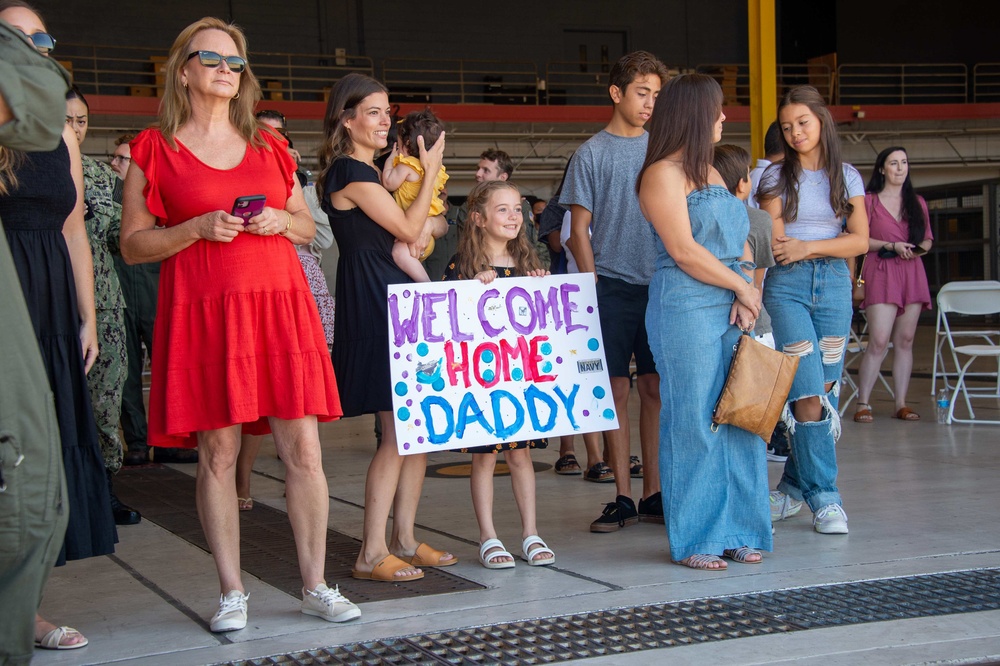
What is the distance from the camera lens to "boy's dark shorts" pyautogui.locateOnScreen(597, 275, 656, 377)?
435 cm

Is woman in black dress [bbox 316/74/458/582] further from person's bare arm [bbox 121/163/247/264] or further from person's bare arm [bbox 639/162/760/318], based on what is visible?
person's bare arm [bbox 639/162/760/318]

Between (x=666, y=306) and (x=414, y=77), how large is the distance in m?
19.5

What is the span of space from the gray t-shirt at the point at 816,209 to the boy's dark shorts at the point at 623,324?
25.8 inches

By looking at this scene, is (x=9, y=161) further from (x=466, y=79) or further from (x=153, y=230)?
(x=466, y=79)

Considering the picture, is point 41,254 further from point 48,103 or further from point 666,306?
point 666,306

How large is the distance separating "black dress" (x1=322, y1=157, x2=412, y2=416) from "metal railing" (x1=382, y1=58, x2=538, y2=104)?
1767 cm

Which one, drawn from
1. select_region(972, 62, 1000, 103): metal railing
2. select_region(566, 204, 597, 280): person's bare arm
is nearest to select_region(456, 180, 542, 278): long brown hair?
select_region(566, 204, 597, 280): person's bare arm

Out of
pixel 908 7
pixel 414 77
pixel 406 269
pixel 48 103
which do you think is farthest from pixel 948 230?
pixel 48 103

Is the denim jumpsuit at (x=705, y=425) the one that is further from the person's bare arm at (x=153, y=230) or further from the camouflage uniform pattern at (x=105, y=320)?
the camouflage uniform pattern at (x=105, y=320)

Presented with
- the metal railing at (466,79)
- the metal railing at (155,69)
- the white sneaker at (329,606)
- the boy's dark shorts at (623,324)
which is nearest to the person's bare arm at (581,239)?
the boy's dark shorts at (623,324)

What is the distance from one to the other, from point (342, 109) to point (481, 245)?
2.34 feet

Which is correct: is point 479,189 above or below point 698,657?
above

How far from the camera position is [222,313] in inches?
119

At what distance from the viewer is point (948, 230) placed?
19641 mm
